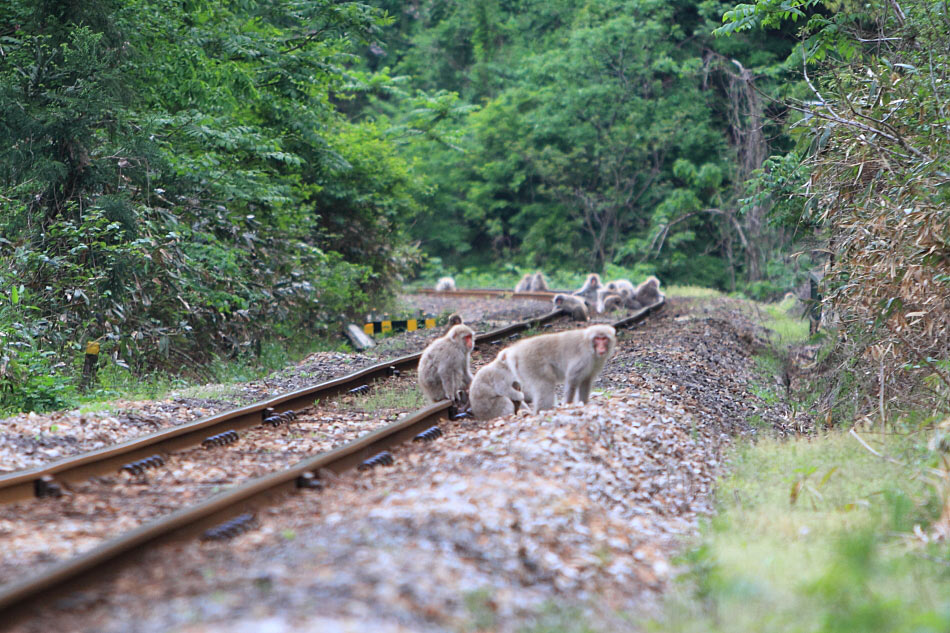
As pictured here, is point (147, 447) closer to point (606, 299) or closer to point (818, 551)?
point (818, 551)

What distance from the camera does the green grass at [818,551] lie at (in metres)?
3.86

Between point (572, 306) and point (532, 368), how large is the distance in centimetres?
1013

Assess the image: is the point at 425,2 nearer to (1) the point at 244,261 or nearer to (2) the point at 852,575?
(1) the point at 244,261

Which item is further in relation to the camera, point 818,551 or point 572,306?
point 572,306

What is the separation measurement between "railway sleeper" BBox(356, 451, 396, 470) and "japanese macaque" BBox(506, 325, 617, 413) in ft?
7.17

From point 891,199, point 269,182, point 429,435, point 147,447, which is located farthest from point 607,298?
point 147,447

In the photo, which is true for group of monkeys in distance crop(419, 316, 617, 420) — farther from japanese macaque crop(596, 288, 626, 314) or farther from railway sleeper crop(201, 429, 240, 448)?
japanese macaque crop(596, 288, 626, 314)

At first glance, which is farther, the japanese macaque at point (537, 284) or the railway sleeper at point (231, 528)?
the japanese macaque at point (537, 284)

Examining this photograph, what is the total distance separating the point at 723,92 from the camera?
38.2 meters

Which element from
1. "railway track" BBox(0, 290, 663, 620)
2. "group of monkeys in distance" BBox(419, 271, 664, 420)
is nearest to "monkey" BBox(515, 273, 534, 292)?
"railway track" BBox(0, 290, 663, 620)

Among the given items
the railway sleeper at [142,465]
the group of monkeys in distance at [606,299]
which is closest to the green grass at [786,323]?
the group of monkeys in distance at [606,299]

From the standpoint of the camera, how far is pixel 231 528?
16.2ft

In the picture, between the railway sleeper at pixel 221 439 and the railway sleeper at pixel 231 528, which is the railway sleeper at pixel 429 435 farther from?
the railway sleeper at pixel 231 528

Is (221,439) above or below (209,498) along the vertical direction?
below
